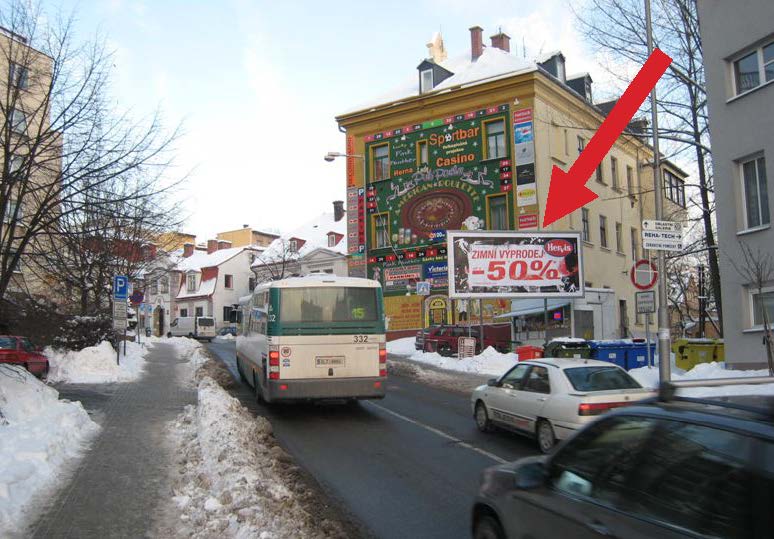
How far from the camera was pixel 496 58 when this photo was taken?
36.7 metres

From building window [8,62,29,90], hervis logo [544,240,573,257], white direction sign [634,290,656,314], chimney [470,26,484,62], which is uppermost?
chimney [470,26,484,62]

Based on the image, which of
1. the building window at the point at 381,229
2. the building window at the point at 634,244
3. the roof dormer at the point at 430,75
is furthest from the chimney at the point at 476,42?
the building window at the point at 634,244

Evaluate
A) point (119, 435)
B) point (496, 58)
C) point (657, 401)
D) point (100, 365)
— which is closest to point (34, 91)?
point (119, 435)

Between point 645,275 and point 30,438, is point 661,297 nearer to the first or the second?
point 645,275

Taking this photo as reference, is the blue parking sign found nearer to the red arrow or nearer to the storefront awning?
the storefront awning

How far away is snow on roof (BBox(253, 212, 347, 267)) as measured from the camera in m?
57.4

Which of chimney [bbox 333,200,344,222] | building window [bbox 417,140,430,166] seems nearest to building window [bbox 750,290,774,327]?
building window [bbox 417,140,430,166]

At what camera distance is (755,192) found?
689 inches

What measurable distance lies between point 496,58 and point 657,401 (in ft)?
118

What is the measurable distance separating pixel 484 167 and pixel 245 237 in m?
55.3

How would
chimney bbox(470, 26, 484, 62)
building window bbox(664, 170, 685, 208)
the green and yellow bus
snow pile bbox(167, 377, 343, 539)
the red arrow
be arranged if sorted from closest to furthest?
snow pile bbox(167, 377, 343, 539) < the green and yellow bus < the red arrow < chimney bbox(470, 26, 484, 62) < building window bbox(664, 170, 685, 208)

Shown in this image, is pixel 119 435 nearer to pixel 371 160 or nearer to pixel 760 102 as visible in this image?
pixel 760 102

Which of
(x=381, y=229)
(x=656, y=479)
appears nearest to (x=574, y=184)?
(x=381, y=229)

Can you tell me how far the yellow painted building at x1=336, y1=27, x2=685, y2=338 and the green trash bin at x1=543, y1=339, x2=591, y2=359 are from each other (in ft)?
35.5
